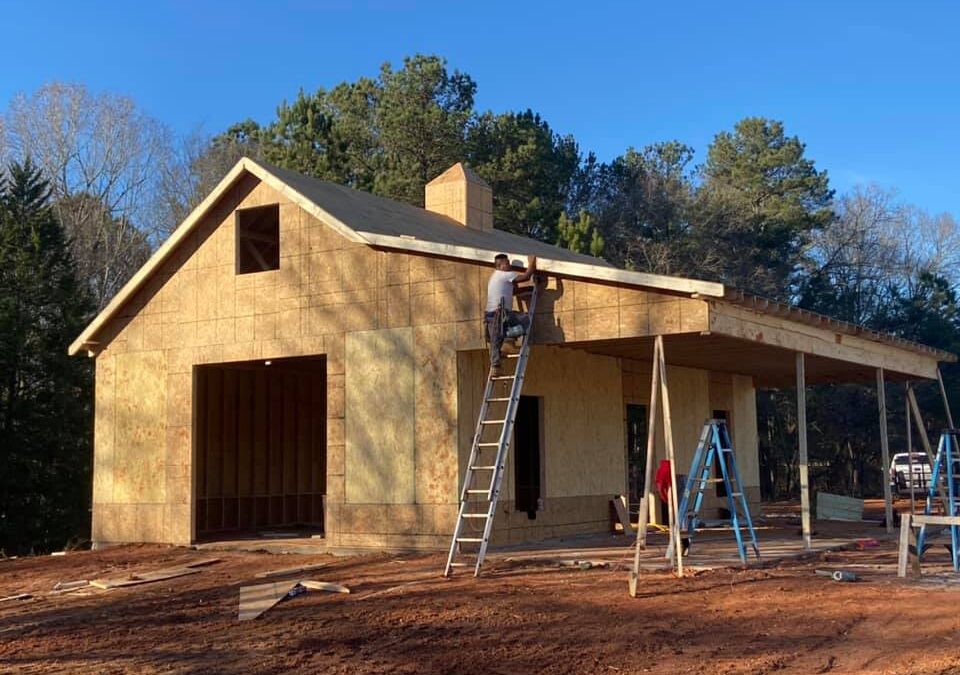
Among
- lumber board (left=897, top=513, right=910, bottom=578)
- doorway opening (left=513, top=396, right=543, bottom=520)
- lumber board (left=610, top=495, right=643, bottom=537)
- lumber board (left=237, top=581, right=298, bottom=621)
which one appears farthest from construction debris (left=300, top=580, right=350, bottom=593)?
lumber board (left=610, top=495, right=643, bottom=537)

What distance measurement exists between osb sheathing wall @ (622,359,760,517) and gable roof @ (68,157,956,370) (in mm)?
3169

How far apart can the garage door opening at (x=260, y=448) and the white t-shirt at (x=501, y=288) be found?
5.93m

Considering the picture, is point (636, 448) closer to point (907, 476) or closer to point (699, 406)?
point (907, 476)

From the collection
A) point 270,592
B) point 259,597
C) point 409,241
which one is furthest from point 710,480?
point 409,241

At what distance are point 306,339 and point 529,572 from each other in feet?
18.1

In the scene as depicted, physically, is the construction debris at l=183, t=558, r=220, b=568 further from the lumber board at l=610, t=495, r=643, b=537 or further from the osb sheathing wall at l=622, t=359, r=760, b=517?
the osb sheathing wall at l=622, t=359, r=760, b=517

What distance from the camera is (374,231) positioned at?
50.5ft

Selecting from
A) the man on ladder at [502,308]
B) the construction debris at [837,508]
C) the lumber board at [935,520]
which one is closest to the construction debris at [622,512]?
the man on ladder at [502,308]

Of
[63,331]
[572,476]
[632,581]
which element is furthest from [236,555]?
[63,331]

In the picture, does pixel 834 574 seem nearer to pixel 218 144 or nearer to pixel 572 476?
pixel 572 476

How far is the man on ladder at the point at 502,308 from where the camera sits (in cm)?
1304

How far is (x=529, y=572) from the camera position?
12055 millimetres

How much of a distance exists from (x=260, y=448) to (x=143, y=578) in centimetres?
752

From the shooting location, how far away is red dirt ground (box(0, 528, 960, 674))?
7883mm
